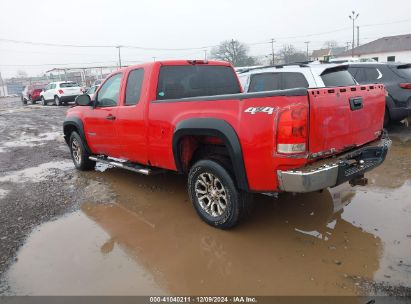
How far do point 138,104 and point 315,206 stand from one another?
2.64 m

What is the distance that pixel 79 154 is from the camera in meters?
6.94

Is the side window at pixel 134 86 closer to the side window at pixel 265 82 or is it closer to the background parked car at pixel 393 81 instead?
the side window at pixel 265 82

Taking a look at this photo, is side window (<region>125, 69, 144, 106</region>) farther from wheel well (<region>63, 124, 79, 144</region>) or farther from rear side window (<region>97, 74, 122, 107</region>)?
wheel well (<region>63, 124, 79, 144</region>)

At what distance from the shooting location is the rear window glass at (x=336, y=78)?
21.2 feet

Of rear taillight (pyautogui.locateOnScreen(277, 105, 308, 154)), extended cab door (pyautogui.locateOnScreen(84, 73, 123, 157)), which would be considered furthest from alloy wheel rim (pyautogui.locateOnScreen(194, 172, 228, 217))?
extended cab door (pyautogui.locateOnScreen(84, 73, 123, 157))

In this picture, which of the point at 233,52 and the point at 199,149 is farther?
the point at 233,52

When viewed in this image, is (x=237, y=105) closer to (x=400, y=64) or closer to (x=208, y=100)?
(x=208, y=100)

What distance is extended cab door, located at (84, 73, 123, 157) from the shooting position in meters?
5.49

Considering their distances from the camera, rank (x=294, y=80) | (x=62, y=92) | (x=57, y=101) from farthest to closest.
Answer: (x=57, y=101), (x=62, y=92), (x=294, y=80)

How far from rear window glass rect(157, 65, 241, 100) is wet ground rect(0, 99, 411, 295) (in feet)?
4.88

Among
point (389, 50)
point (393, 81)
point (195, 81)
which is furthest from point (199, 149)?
point (389, 50)

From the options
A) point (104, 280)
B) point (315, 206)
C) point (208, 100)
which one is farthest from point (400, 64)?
point (104, 280)

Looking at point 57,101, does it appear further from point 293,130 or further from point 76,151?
point 293,130

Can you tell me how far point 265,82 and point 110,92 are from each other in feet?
10.6
